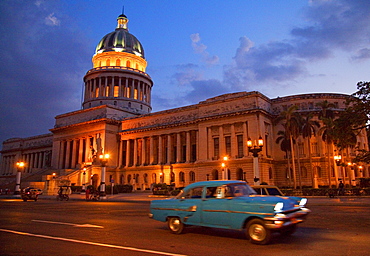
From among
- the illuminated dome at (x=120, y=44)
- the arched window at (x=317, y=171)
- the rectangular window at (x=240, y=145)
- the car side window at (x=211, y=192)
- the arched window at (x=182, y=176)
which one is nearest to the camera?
the car side window at (x=211, y=192)


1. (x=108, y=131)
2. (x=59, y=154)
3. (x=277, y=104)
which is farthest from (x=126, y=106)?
(x=277, y=104)

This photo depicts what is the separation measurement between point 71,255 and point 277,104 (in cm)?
5180

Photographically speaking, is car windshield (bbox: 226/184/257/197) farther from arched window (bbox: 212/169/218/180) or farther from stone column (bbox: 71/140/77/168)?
stone column (bbox: 71/140/77/168)

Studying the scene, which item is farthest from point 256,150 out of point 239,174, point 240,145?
point 240,145

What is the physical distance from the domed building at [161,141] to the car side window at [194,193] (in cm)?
2779

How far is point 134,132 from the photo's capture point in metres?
65.6

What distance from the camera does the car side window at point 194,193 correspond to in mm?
10424

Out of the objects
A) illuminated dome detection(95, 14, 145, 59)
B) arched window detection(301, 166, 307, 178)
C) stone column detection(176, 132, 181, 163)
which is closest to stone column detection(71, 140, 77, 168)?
stone column detection(176, 132, 181, 163)

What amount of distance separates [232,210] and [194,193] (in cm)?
182

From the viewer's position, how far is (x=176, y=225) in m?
10.6

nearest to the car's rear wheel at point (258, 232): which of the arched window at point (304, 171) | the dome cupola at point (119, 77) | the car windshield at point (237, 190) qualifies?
the car windshield at point (237, 190)

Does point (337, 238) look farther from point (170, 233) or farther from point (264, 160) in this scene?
point (264, 160)

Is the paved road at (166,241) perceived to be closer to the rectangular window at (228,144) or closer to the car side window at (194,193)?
the car side window at (194,193)

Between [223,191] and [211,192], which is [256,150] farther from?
[223,191]
